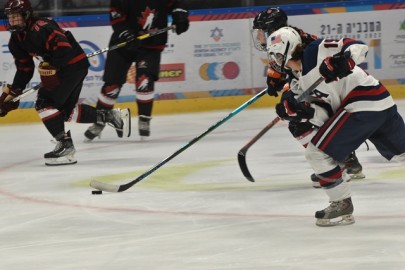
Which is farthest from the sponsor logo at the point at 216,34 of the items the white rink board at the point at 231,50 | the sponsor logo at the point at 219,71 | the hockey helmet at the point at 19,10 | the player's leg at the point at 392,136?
the player's leg at the point at 392,136

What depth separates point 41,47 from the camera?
565 centimetres

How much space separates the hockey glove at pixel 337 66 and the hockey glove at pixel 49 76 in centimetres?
241

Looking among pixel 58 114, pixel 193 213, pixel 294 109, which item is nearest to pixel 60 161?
pixel 58 114

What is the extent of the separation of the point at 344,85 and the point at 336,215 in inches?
18.8

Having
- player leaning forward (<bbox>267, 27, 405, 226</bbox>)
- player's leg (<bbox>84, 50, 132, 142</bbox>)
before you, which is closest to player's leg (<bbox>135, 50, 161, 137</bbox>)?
player's leg (<bbox>84, 50, 132, 142</bbox>)

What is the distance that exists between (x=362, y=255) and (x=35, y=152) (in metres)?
3.40

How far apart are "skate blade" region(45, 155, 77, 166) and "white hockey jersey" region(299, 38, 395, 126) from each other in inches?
88.7

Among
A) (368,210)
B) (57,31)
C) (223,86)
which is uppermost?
(57,31)

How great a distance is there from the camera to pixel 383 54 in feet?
27.0

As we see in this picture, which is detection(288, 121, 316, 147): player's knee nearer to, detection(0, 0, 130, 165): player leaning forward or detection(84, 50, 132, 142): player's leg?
detection(0, 0, 130, 165): player leaning forward

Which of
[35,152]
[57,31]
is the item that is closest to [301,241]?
[57,31]

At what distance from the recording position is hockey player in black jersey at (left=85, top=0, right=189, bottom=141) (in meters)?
6.82

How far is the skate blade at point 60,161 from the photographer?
227 inches

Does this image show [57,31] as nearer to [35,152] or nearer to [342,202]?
[35,152]
